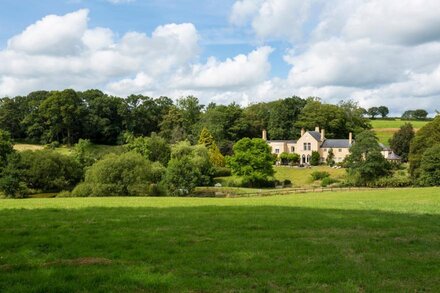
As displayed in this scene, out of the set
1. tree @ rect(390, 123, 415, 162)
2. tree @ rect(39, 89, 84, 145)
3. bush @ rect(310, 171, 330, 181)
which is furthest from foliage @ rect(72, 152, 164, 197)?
tree @ rect(390, 123, 415, 162)

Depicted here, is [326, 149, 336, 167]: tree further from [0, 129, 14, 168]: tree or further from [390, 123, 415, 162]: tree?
[0, 129, 14, 168]: tree

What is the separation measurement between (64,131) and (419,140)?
7902 centimetres

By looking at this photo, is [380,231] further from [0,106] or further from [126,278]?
[0,106]

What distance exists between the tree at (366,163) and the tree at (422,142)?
452 cm

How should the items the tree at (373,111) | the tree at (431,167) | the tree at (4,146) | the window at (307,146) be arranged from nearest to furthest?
the tree at (431,167) → the tree at (4,146) → the window at (307,146) → the tree at (373,111)

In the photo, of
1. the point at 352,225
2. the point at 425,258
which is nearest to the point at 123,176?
the point at 352,225

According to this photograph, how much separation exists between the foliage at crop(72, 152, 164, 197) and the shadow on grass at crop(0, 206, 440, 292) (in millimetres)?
33127

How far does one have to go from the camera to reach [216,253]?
36.2 feet

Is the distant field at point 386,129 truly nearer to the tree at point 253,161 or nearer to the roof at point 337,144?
the roof at point 337,144

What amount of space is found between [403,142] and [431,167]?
124 ft

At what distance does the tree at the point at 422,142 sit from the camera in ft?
220

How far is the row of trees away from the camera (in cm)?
10475

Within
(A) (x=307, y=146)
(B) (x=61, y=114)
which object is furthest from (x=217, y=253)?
(B) (x=61, y=114)

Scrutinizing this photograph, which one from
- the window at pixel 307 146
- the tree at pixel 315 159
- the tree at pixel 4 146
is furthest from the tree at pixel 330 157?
the tree at pixel 4 146
